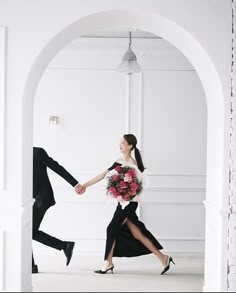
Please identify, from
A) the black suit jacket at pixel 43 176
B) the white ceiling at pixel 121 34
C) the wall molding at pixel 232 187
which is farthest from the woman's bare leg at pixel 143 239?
the white ceiling at pixel 121 34

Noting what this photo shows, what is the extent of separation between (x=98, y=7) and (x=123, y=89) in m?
2.94

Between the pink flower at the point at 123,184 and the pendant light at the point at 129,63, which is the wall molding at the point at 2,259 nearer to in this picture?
the pink flower at the point at 123,184

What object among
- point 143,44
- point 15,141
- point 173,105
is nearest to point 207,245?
point 15,141

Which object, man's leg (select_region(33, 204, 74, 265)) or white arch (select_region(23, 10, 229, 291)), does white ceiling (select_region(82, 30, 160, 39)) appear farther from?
man's leg (select_region(33, 204, 74, 265))

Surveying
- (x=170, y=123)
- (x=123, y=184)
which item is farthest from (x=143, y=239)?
(x=170, y=123)

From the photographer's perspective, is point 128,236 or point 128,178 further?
point 128,236

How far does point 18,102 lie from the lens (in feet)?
14.8

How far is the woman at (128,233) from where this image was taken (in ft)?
20.3

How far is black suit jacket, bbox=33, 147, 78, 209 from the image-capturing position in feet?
19.8

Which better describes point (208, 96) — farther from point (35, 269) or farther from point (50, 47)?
point (35, 269)

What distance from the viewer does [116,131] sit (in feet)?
24.2

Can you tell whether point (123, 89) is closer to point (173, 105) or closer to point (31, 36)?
point (173, 105)

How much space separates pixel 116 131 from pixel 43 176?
1.62 metres

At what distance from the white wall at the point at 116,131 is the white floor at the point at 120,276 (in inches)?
21.7
